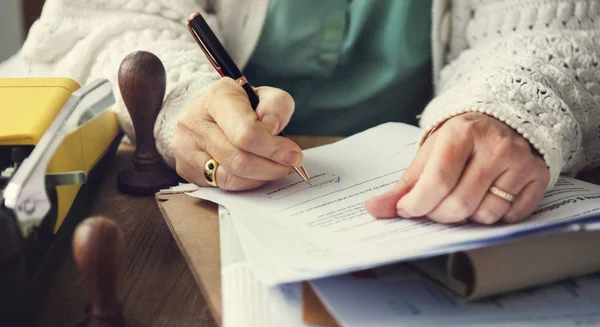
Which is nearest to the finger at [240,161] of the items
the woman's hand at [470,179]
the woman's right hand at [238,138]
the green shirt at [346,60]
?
the woman's right hand at [238,138]

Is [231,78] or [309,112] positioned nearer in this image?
[231,78]

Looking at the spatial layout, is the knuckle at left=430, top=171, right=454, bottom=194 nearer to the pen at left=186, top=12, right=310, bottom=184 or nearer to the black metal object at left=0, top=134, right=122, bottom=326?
the pen at left=186, top=12, right=310, bottom=184

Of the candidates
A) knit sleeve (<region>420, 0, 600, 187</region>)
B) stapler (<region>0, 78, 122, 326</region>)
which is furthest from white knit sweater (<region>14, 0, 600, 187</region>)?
stapler (<region>0, 78, 122, 326</region>)

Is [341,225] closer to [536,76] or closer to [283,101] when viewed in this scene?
[283,101]

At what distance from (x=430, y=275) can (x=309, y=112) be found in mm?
524

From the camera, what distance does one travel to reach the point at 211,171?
50 cm

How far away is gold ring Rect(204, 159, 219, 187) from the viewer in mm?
496

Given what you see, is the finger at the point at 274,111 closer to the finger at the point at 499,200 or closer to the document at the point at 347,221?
the document at the point at 347,221

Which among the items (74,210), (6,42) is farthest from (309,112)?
(6,42)

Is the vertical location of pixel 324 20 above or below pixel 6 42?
above

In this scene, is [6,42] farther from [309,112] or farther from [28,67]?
[309,112]

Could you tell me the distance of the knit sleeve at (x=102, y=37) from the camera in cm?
68

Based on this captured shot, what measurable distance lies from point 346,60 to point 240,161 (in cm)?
40

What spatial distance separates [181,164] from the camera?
1.76 ft
